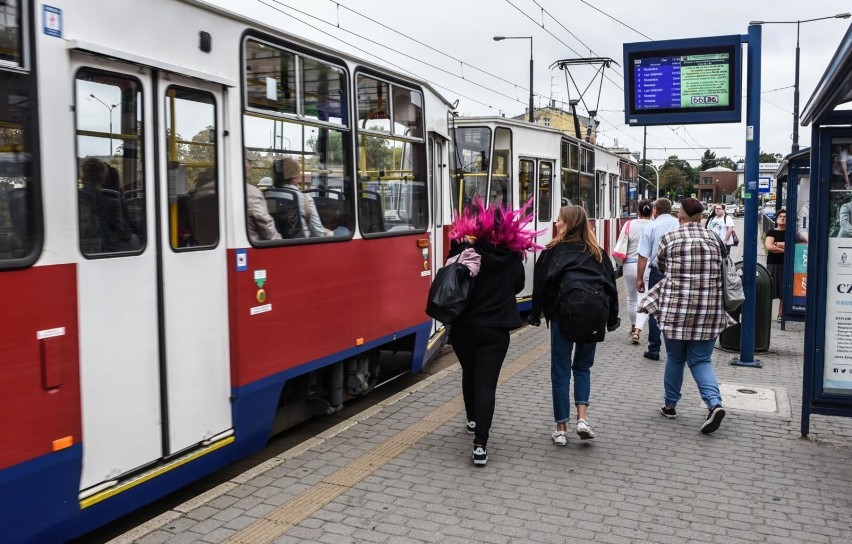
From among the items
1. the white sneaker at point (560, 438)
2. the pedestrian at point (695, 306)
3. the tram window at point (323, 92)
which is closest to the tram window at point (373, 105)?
the tram window at point (323, 92)

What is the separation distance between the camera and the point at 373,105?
6.47m

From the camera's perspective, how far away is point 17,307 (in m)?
3.28

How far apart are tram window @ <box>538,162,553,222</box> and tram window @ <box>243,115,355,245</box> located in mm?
6820

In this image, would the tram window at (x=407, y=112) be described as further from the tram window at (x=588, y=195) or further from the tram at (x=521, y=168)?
the tram window at (x=588, y=195)

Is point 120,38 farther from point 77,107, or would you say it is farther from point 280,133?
point 280,133

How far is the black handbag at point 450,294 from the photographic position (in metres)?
5.16

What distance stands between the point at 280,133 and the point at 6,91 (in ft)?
6.81

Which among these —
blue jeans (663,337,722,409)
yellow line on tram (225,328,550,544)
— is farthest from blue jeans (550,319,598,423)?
yellow line on tram (225,328,550,544)

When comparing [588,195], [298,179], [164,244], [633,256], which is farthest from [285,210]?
[588,195]

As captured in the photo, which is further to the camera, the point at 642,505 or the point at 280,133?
the point at 280,133

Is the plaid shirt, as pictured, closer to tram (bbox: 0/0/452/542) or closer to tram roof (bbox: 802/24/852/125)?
tram roof (bbox: 802/24/852/125)

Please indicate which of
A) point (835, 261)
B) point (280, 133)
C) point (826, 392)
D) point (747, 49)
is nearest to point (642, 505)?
point (826, 392)

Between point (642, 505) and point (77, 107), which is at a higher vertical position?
point (77, 107)

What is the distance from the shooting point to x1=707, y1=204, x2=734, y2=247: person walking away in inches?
550
